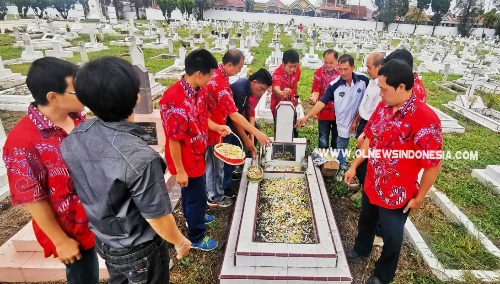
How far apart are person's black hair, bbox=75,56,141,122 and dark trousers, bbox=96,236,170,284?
2.51ft

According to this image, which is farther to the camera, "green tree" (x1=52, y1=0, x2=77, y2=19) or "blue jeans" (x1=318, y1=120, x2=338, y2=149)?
"green tree" (x1=52, y1=0, x2=77, y2=19)

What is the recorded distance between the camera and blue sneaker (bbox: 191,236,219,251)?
3.35 meters

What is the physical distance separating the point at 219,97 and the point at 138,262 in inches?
86.0

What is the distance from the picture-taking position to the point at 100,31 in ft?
68.0

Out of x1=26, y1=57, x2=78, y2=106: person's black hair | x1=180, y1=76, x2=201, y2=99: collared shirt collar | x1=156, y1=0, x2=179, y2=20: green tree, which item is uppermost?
x1=156, y1=0, x2=179, y2=20: green tree

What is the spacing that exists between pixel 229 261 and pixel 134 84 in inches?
83.4

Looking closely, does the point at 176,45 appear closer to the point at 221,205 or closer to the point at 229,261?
the point at 221,205

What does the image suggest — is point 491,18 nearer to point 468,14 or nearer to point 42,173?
point 468,14

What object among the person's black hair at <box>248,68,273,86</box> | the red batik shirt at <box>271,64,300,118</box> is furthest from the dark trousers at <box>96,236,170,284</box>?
the red batik shirt at <box>271,64,300,118</box>

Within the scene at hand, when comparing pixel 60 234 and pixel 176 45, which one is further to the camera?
pixel 176 45

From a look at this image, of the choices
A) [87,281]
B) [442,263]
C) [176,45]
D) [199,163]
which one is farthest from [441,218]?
[176,45]

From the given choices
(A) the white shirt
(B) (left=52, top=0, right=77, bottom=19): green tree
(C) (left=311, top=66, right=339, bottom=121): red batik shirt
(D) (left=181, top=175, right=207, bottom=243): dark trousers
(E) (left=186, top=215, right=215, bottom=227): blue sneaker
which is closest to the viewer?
(D) (left=181, top=175, right=207, bottom=243): dark trousers

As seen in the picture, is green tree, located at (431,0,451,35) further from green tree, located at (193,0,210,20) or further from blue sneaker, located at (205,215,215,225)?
blue sneaker, located at (205,215,215,225)

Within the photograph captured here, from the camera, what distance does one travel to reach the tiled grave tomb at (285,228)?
9.22 feet
